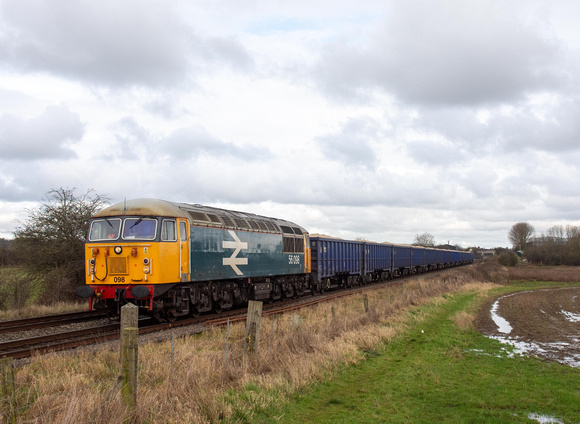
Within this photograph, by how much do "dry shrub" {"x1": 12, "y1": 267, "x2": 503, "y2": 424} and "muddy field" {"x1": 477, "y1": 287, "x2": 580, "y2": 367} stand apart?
464 centimetres

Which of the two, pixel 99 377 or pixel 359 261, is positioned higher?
pixel 359 261

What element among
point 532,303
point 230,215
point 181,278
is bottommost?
point 532,303

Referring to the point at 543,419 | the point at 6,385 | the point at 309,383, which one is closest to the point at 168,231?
the point at 309,383

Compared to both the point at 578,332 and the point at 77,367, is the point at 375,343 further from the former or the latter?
the point at 578,332

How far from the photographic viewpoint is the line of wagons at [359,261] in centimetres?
2820

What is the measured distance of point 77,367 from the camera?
28.3ft

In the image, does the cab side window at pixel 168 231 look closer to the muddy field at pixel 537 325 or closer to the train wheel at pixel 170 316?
the train wheel at pixel 170 316

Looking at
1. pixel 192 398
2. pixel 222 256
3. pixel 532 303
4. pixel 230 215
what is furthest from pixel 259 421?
pixel 532 303

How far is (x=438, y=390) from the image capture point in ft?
30.2

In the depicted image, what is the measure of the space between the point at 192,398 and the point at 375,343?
7.16 m

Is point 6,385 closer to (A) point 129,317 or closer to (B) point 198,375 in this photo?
(A) point 129,317

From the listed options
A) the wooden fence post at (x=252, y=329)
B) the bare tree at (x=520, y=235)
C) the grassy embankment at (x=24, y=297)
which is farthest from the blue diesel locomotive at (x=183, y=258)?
the bare tree at (x=520, y=235)

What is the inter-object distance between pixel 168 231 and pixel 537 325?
15.0 meters

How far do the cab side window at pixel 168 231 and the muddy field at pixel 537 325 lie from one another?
10.6m
